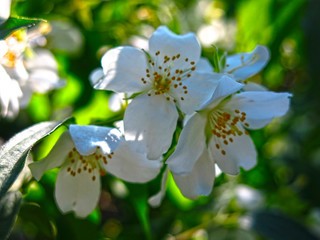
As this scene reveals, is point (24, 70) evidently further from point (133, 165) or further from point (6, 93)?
point (133, 165)

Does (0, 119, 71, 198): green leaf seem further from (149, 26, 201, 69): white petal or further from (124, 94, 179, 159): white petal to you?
(149, 26, 201, 69): white petal

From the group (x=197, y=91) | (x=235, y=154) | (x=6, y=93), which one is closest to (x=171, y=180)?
(x=235, y=154)

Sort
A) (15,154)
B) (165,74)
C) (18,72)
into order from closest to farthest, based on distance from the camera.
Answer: (15,154)
(165,74)
(18,72)

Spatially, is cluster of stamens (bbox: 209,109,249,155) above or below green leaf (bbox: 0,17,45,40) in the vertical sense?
below

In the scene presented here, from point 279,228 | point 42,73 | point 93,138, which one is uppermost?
point 93,138

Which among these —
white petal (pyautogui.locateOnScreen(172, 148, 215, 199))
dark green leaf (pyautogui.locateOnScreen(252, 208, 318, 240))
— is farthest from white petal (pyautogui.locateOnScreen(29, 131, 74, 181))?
dark green leaf (pyautogui.locateOnScreen(252, 208, 318, 240))

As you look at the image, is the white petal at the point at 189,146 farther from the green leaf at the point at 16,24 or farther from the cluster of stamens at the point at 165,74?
the green leaf at the point at 16,24

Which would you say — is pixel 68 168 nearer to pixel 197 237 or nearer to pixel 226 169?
pixel 226 169

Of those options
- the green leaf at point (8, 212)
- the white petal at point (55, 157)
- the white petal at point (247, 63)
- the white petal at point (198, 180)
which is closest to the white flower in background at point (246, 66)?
the white petal at point (247, 63)
